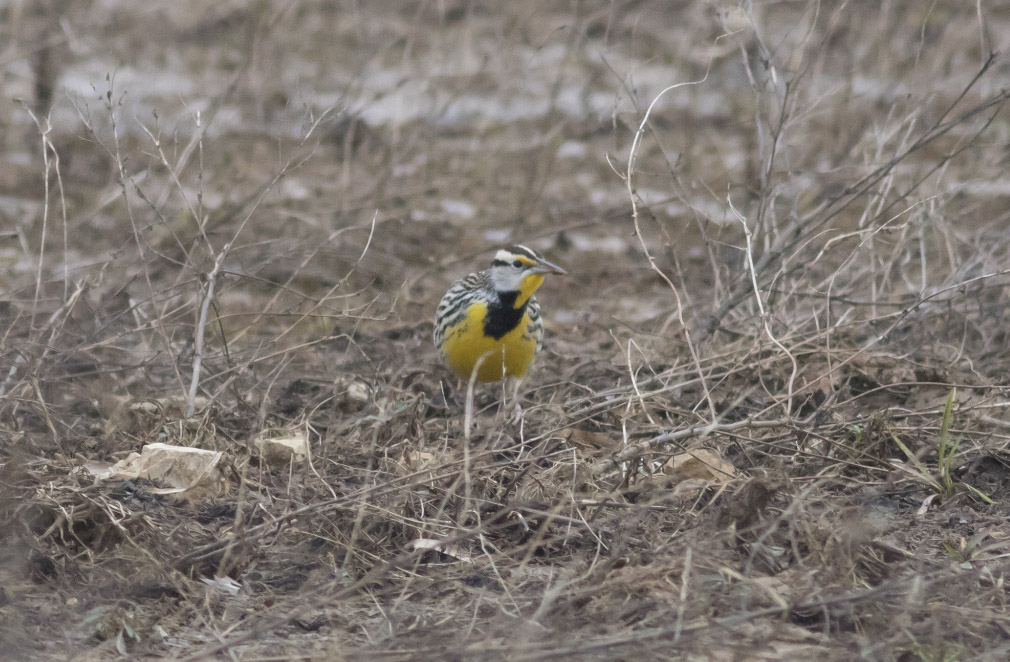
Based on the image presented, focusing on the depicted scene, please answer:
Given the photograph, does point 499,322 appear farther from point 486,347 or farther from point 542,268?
point 542,268

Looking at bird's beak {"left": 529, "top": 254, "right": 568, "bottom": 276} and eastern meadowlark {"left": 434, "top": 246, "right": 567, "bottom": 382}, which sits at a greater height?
bird's beak {"left": 529, "top": 254, "right": 568, "bottom": 276}

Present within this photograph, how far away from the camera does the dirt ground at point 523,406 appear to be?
3691mm

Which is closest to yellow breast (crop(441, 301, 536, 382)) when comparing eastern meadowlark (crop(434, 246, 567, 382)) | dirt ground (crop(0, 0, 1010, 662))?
eastern meadowlark (crop(434, 246, 567, 382))

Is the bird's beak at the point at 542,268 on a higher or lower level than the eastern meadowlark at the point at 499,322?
higher

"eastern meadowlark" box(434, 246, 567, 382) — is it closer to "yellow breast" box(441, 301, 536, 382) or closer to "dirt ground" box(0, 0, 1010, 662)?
"yellow breast" box(441, 301, 536, 382)

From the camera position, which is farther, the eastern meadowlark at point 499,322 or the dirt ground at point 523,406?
the eastern meadowlark at point 499,322

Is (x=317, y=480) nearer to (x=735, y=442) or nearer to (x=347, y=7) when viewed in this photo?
(x=735, y=442)

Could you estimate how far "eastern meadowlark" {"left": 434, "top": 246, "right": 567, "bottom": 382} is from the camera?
6.15 meters

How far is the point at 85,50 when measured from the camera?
1109cm

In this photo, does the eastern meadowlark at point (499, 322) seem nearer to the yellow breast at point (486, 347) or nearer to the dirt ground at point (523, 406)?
the yellow breast at point (486, 347)

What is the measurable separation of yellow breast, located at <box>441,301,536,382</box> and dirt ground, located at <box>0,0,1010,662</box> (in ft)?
0.72

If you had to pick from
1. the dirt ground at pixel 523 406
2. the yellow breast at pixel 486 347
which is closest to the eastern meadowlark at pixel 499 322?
the yellow breast at pixel 486 347

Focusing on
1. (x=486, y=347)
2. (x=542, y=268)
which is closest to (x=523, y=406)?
(x=486, y=347)

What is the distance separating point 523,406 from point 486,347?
0.37 m
